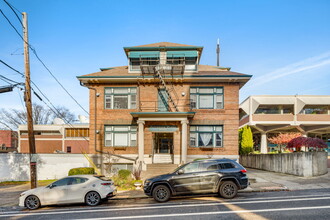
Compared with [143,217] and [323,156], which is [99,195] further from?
[323,156]

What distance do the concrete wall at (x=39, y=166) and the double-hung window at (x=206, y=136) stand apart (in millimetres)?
9838

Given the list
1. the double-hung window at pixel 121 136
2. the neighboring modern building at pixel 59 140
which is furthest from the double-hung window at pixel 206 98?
the neighboring modern building at pixel 59 140

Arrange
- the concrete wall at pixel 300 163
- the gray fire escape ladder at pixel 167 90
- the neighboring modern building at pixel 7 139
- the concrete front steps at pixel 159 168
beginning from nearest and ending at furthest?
the concrete wall at pixel 300 163
the concrete front steps at pixel 159 168
the gray fire escape ladder at pixel 167 90
the neighboring modern building at pixel 7 139

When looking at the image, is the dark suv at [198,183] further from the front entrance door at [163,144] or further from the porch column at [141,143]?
the front entrance door at [163,144]

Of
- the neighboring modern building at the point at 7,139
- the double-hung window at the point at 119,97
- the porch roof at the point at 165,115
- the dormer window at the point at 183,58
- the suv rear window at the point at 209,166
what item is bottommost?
the neighboring modern building at the point at 7,139

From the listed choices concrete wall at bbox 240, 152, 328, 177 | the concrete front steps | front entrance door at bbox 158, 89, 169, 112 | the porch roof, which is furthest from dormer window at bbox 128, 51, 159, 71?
concrete wall at bbox 240, 152, 328, 177

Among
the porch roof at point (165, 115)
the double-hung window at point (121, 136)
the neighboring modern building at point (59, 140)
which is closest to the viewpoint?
the porch roof at point (165, 115)

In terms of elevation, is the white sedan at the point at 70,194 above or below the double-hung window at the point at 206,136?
below

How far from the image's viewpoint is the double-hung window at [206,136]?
69.9 ft

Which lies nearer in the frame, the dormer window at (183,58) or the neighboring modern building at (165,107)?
the neighboring modern building at (165,107)

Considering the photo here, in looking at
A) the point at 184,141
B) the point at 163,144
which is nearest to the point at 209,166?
the point at 184,141

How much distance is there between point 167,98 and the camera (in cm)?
2169

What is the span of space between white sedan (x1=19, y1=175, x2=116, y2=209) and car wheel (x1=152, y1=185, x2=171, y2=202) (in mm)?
2137

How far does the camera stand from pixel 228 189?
11500 mm
